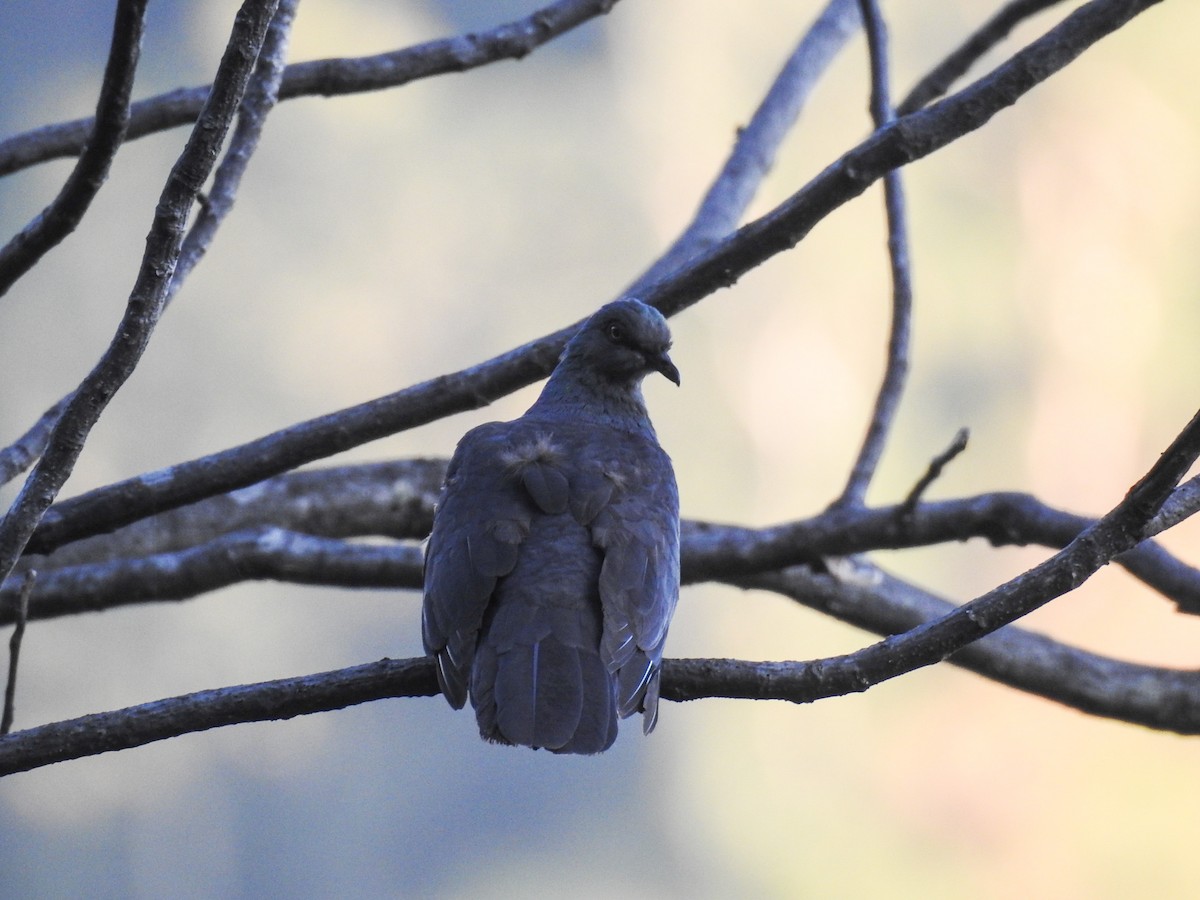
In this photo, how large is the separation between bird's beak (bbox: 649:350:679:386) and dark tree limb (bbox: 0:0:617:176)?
1110mm

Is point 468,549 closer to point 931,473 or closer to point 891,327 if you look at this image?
point 931,473

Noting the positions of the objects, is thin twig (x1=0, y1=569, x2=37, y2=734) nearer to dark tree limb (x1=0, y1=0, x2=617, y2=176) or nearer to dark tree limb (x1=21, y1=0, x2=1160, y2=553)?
dark tree limb (x1=21, y1=0, x2=1160, y2=553)

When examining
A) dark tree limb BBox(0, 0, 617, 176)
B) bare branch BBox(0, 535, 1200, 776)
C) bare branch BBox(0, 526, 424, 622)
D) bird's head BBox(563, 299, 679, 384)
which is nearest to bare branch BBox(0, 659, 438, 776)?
bare branch BBox(0, 535, 1200, 776)

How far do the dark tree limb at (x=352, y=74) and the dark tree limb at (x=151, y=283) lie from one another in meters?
1.74

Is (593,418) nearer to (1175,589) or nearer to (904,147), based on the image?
(904,147)

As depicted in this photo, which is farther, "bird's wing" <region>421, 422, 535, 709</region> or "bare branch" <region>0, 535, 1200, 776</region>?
"bird's wing" <region>421, 422, 535, 709</region>

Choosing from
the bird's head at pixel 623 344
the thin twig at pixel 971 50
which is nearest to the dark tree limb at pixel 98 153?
the bird's head at pixel 623 344

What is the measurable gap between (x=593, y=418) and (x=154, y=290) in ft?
5.78

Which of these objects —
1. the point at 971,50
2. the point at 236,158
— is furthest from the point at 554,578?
the point at 971,50

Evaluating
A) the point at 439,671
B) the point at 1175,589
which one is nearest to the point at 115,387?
the point at 439,671

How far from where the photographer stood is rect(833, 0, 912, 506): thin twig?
442cm

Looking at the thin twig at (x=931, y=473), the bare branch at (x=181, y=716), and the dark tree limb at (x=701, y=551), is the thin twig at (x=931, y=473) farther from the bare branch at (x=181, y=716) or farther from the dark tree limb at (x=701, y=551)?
the bare branch at (x=181, y=716)

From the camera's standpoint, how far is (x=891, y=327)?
4.48m

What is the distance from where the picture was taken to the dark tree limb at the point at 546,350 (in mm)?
3219
